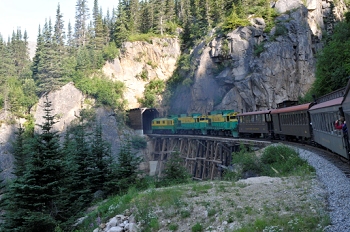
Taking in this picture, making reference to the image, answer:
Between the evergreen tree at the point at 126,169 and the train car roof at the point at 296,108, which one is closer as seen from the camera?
the evergreen tree at the point at 126,169

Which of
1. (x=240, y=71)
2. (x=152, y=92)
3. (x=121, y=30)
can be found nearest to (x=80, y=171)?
(x=240, y=71)

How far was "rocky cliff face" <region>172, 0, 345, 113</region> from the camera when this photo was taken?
1795 inches

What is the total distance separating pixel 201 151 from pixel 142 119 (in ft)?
62.2

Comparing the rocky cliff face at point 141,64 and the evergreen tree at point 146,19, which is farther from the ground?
the evergreen tree at point 146,19

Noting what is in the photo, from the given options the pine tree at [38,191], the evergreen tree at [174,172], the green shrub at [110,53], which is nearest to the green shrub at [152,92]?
the green shrub at [110,53]

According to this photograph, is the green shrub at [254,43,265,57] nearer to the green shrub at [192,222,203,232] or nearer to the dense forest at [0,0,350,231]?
the dense forest at [0,0,350,231]

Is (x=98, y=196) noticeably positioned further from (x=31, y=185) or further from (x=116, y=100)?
(x=116, y=100)

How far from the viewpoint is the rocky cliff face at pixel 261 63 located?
4559 cm

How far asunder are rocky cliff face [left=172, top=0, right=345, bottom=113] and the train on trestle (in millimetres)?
8082

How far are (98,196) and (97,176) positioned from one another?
132cm

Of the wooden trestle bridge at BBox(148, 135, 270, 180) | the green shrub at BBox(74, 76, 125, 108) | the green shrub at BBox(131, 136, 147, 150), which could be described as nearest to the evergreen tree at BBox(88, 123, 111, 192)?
the wooden trestle bridge at BBox(148, 135, 270, 180)

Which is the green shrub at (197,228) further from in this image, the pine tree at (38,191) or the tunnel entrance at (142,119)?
the tunnel entrance at (142,119)

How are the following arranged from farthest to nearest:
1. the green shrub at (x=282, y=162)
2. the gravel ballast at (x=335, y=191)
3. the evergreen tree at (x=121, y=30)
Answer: the evergreen tree at (x=121, y=30) → the green shrub at (x=282, y=162) → the gravel ballast at (x=335, y=191)

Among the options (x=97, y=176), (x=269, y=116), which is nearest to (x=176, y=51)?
(x=269, y=116)
